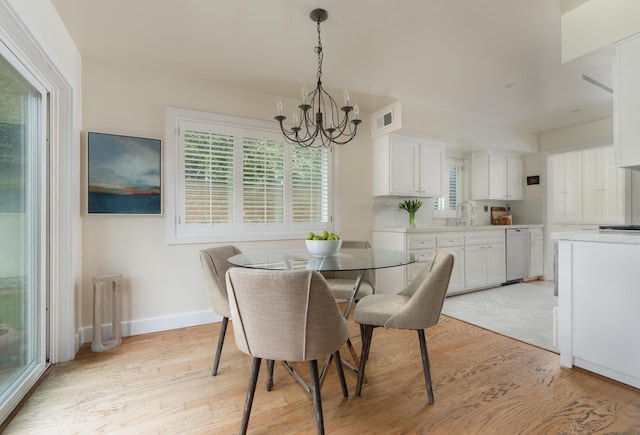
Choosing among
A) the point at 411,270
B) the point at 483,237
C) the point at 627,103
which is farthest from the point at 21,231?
the point at 483,237

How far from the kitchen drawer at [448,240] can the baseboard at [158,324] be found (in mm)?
2936

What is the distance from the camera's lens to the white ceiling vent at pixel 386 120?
380 cm

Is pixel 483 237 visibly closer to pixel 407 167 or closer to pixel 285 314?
pixel 407 167

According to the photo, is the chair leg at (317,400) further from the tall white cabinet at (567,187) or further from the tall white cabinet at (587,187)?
the tall white cabinet at (567,187)

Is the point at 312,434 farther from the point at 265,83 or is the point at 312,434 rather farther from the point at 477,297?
the point at 477,297

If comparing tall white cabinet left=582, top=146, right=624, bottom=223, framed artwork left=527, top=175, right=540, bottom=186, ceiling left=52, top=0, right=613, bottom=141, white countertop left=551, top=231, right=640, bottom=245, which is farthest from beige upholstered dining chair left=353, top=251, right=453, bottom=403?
tall white cabinet left=582, top=146, right=624, bottom=223

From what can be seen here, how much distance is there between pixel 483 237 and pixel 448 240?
2.55 ft

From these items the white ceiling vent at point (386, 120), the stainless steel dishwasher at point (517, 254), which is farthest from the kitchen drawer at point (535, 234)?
the white ceiling vent at point (386, 120)

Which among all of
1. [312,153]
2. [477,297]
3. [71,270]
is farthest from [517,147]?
[71,270]

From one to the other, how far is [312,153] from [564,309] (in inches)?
113

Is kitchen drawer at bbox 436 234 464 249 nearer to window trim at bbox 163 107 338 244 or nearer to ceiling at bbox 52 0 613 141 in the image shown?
ceiling at bbox 52 0 613 141

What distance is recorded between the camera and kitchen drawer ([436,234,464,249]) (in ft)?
13.4

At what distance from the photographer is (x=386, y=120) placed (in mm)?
3982

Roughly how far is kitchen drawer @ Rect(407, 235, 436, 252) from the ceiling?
1759mm
